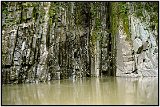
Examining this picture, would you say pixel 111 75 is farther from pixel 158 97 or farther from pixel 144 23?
pixel 158 97

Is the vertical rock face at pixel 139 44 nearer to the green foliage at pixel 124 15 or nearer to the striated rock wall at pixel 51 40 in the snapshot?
the green foliage at pixel 124 15

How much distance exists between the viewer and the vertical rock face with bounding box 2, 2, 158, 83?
42.8 ft

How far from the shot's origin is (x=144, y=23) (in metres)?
15.8

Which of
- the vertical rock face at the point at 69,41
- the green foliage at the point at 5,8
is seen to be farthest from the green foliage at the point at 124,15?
the green foliage at the point at 5,8

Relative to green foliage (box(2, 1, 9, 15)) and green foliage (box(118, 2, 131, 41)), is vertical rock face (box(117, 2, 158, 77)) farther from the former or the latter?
green foliage (box(2, 1, 9, 15))

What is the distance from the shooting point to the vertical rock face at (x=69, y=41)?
42.8ft

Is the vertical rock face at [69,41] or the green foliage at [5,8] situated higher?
the green foliage at [5,8]

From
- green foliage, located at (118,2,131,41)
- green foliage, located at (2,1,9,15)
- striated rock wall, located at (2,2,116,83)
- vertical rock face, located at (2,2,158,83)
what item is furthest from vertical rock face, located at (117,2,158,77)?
green foliage, located at (2,1,9,15)

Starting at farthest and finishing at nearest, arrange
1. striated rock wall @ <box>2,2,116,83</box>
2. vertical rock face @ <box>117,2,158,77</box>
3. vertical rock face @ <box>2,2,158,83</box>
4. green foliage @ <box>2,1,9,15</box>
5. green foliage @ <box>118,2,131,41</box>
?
green foliage @ <box>118,2,131,41</box> < vertical rock face @ <box>117,2,158,77</box> < green foliage @ <box>2,1,9,15</box> < vertical rock face @ <box>2,2,158,83</box> < striated rock wall @ <box>2,2,116,83</box>

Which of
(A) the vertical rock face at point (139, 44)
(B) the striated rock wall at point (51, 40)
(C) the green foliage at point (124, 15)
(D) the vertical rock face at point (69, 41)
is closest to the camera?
(B) the striated rock wall at point (51, 40)

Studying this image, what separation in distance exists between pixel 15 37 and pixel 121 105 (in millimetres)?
6853

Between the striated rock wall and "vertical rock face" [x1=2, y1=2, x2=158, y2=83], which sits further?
"vertical rock face" [x1=2, y1=2, x2=158, y2=83]

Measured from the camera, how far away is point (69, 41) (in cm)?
1628

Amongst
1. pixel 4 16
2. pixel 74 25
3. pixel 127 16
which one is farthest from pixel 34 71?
pixel 127 16
